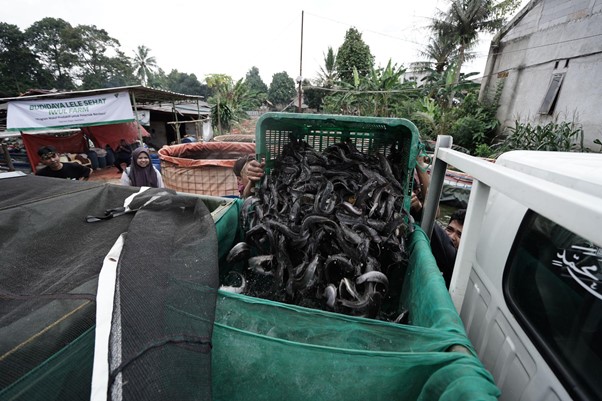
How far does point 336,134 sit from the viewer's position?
2.79m

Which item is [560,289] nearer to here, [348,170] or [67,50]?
[348,170]

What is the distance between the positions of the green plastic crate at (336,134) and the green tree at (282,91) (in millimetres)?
49104

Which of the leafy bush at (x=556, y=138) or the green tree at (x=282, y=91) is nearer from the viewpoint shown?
the leafy bush at (x=556, y=138)

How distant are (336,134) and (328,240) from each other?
141 cm

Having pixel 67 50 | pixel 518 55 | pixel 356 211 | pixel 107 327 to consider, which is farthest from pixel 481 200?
pixel 67 50

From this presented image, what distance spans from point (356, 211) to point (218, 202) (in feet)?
3.75

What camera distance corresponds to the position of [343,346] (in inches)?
37.3

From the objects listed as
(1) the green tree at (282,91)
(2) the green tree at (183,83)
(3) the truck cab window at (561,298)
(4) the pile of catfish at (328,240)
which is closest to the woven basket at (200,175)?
(4) the pile of catfish at (328,240)

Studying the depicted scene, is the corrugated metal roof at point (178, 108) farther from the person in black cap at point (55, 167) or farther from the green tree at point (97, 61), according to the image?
the green tree at point (97, 61)

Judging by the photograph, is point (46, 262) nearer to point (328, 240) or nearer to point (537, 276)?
point (328, 240)

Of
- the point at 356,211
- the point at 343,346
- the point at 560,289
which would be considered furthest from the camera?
the point at 356,211

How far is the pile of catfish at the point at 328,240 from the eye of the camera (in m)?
1.55

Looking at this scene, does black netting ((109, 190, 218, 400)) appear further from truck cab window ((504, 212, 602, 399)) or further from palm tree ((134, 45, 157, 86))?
palm tree ((134, 45, 157, 86))

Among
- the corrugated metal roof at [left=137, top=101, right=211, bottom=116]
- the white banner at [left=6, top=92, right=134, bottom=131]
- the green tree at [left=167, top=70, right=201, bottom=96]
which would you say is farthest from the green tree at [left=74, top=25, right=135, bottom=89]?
the white banner at [left=6, top=92, right=134, bottom=131]
